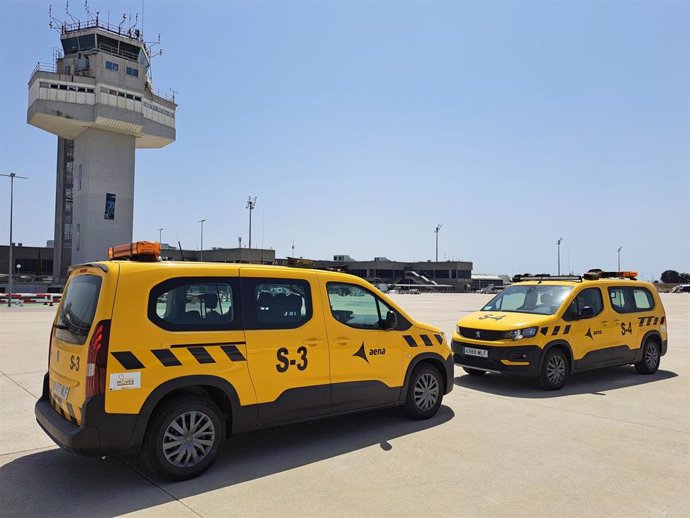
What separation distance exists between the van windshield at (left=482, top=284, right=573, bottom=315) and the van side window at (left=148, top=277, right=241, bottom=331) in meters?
5.95

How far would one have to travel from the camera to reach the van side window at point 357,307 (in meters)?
5.82

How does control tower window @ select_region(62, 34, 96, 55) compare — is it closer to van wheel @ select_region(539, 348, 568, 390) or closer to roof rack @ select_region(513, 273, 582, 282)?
roof rack @ select_region(513, 273, 582, 282)

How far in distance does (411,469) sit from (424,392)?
1.80 m

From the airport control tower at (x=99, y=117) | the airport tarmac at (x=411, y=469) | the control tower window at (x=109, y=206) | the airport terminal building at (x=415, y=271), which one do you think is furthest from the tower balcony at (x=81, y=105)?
the airport terminal building at (x=415, y=271)

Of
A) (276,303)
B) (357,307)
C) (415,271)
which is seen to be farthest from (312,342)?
(415,271)

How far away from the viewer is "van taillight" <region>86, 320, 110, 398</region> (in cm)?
421

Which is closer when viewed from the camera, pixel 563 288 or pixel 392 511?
pixel 392 511

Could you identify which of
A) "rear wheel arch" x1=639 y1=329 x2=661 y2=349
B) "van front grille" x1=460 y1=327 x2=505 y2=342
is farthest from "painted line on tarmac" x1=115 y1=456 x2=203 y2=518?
Answer: "rear wheel arch" x1=639 y1=329 x2=661 y2=349

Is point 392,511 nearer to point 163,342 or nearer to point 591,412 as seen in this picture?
point 163,342

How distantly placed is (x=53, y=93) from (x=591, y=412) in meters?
65.9

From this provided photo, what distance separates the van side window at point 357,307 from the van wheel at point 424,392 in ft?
2.19

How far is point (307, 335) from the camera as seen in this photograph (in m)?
5.43

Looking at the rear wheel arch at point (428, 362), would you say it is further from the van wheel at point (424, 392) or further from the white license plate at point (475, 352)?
the white license plate at point (475, 352)

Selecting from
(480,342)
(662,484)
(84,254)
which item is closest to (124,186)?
(84,254)
